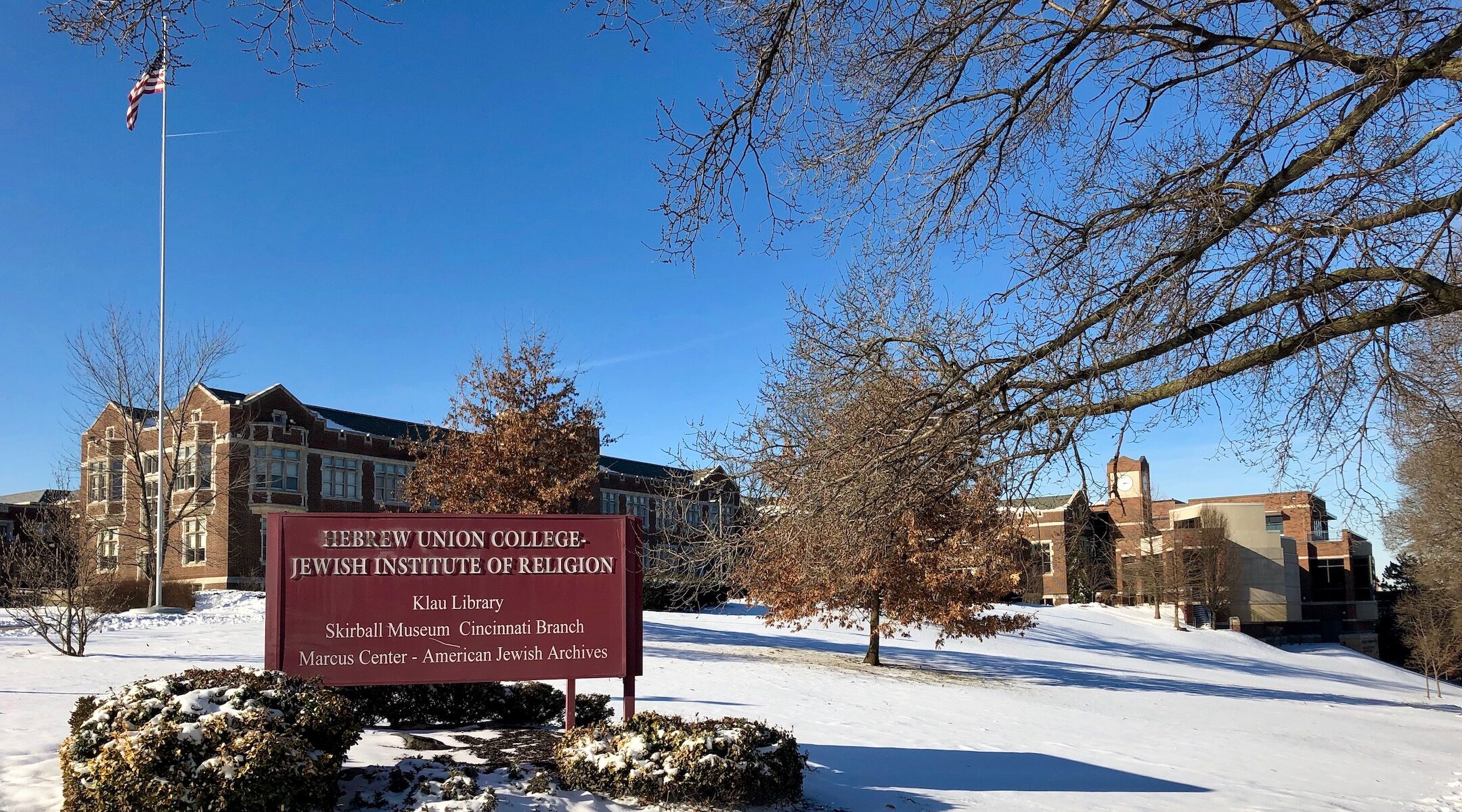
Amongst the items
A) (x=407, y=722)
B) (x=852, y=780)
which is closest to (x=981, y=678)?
(x=852, y=780)

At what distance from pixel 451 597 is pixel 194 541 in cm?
4407

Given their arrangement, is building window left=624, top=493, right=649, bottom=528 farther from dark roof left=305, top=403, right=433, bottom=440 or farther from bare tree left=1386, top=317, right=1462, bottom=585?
bare tree left=1386, top=317, right=1462, bottom=585

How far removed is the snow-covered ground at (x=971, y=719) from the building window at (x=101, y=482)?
18551 mm

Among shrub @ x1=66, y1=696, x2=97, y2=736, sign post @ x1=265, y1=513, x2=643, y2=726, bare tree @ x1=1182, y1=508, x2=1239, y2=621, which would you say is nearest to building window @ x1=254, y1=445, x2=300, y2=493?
sign post @ x1=265, y1=513, x2=643, y2=726

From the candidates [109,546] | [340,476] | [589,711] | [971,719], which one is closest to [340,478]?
[340,476]

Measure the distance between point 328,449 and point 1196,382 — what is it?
156ft

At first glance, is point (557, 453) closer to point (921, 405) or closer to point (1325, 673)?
point (921, 405)

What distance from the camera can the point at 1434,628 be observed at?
40750 mm

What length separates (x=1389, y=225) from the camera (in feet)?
27.3

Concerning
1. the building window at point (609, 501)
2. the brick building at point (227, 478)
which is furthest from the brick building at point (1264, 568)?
the building window at point (609, 501)

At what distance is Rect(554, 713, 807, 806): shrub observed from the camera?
7938mm

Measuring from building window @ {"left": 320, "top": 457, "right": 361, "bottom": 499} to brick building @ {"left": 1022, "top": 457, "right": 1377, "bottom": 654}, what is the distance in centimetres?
3324

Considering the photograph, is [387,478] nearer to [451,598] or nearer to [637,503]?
[637,503]

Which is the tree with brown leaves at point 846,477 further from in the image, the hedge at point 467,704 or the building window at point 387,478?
the building window at point 387,478
